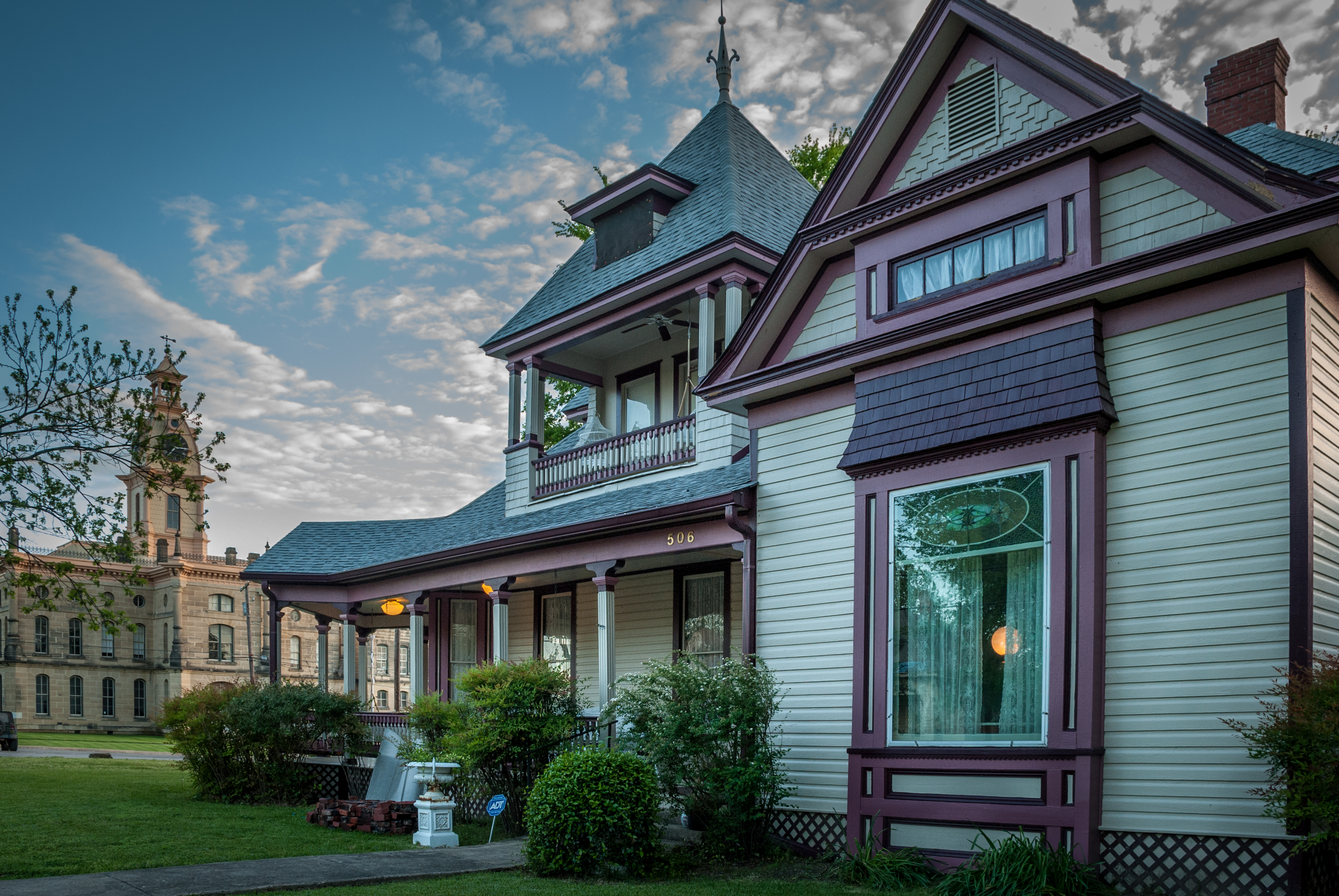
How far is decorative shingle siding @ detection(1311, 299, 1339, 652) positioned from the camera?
7.72 metres

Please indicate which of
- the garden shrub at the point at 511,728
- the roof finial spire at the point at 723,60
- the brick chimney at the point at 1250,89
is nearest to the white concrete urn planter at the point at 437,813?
the garden shrub at the point at 511,728

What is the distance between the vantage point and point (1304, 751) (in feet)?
22.4

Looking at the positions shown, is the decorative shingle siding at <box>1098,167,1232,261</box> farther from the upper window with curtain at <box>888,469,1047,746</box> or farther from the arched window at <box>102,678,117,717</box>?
the arched window at <box>102,678,117,717</box>

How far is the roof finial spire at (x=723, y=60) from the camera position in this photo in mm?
18859

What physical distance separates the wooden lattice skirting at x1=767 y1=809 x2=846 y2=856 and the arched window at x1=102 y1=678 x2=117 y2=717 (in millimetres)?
74191

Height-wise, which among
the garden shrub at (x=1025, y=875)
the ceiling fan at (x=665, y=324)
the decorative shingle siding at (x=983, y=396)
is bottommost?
the garden shrub at (x=1025, y=875)

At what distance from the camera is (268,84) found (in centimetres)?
1855

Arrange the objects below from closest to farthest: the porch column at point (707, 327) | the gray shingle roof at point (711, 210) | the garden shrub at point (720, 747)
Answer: the garden shrub at point (720, 747) < the porch column at point (707, 327) < the gray shingle roof at point (711, 210)

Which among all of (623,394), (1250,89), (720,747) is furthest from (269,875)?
(1250,89)

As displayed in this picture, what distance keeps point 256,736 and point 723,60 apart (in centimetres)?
→ 1405

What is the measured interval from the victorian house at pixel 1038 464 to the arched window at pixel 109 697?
231 ft

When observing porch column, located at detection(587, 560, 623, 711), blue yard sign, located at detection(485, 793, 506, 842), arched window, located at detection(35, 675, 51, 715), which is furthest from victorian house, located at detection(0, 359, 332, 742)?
blue yard sign, located at detection(485, 793, 506, 842)

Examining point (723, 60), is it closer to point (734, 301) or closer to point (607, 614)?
point (734, 301)

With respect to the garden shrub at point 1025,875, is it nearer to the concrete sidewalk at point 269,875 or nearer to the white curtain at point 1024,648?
the white curtain at point 1024,648
